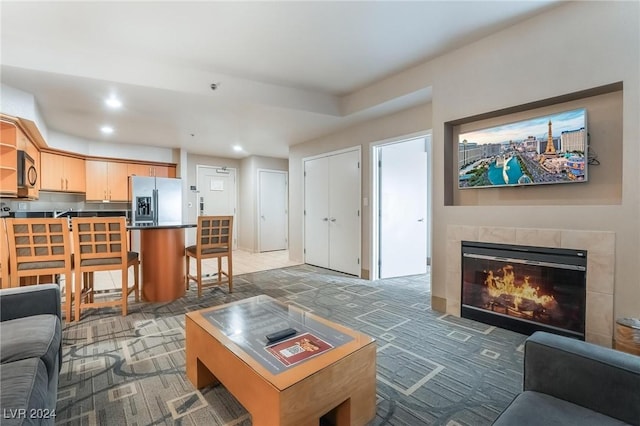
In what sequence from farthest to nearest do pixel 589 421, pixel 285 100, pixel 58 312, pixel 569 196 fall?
pixel 285 100 < pixel 569 196 < pixel 58 312 < pixel 589 421

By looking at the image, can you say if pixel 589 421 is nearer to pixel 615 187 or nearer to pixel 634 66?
→ pixel 615 187

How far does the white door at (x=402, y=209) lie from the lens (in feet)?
14.8

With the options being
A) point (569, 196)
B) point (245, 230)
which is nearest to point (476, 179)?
point (569, 196)

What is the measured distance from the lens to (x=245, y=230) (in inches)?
302

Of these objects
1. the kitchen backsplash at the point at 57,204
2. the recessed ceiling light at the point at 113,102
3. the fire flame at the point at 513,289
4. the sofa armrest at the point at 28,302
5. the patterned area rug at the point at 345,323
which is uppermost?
the recessed ceiling light at the point at 113,102

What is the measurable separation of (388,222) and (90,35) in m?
4.00

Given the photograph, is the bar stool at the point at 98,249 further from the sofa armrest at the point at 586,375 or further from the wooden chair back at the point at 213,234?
the sofa armrest at the point at 586,375

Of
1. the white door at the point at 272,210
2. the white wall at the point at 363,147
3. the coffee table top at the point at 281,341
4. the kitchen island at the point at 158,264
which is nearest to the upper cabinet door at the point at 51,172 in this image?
the kitchen island at the point at 158,264

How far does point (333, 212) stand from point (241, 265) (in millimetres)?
2046

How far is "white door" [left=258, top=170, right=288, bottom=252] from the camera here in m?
7.36

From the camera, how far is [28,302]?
1743 millimetres

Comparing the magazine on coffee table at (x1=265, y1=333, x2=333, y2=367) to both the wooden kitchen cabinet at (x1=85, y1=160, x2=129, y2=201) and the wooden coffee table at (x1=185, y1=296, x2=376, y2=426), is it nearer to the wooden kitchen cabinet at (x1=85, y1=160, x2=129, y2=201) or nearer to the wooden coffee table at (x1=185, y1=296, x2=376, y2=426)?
the wooden coffee table at (x1=185, y1=296, x2=376, y2=426)

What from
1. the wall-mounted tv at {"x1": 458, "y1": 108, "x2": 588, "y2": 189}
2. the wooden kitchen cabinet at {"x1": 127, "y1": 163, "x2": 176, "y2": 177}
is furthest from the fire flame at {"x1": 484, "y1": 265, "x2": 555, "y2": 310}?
the wooden kitchen cabinet at {"x1": 127, "y1": 163, "x2": 176, "y2": 177}

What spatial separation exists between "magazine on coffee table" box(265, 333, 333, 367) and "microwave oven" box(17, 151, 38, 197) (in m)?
4.36
